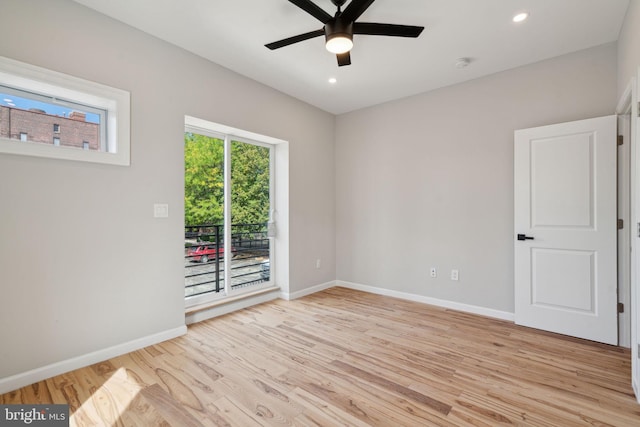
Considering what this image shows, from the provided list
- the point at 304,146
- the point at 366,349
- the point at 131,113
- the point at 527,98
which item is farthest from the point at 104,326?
the point at 527,98

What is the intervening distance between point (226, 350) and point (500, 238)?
3.13 meters

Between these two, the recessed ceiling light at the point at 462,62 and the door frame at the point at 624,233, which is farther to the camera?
the recessed ceiling light at the point at 462,62

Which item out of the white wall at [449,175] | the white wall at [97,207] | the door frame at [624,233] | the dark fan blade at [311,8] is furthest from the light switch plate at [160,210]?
the door frame at [624,233]

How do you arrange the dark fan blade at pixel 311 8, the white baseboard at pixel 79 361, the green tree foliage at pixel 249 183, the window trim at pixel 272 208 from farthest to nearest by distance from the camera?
1. the green tree foliage at pixel 249 183
2. the window trim at pixel 272 208
3. the white baseboard at pixel 79 361
4. the dark fan blade at pixel 311 8

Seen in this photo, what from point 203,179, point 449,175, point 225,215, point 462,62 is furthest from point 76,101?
point 449,175

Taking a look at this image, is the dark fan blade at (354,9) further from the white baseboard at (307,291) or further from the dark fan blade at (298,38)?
the white baseboard at (307,291)

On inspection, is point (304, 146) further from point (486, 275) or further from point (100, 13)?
point (486, 275)

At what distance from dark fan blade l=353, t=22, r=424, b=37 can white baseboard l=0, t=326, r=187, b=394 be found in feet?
10.1

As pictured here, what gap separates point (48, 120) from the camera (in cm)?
219

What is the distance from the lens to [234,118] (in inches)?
132

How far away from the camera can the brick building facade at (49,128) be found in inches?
80.0

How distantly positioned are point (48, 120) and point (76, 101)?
10.4 inches

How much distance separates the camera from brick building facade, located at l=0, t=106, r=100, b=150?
6.67 feet

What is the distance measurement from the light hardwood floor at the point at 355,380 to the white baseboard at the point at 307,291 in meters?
0.93
